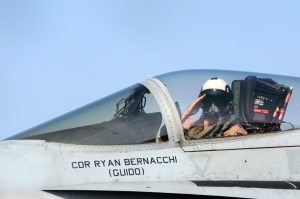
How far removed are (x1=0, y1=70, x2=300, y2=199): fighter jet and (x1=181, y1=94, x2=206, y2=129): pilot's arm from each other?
12 millimetres

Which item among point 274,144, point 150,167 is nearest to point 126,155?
point 150,167

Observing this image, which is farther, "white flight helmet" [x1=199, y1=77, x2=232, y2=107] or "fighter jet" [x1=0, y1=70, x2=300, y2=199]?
"white flight helmet" [x1=199, y1=77, x2=232, y2=107]

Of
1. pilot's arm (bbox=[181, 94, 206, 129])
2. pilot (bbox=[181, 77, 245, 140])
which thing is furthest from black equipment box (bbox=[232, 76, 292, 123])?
pilot's arm (bbox=[181, 94, 206, 129])

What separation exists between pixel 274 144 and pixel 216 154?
652 mm

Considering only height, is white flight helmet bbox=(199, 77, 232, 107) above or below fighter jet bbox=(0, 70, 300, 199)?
above

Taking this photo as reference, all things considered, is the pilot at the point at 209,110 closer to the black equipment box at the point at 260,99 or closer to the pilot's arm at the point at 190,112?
the pilot's arm at the point at 190,112

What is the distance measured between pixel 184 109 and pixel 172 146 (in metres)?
0.54

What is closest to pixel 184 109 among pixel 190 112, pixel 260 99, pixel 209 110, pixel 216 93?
pixel 190 112

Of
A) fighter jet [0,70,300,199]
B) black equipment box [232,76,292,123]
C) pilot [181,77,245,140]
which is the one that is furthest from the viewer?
black equipment box [232,76,292,123]

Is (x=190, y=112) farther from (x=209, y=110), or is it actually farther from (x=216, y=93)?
(x=216, y=93)

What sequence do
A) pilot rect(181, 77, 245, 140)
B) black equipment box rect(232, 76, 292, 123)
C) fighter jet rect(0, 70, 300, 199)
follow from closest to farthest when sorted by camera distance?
1. fighter jet rect(0, 70, 300, 199)
2. pilot rect(181, 77, 245, 140)
3. black equipment box rect(232, 76, 292, 123)

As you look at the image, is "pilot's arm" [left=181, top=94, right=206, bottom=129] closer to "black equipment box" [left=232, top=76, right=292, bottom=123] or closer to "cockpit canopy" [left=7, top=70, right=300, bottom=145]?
A: "cockpit canopy" [left=7, top=70, right=300, bottom=145]

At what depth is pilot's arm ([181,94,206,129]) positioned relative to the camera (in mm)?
5484

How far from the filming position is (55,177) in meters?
5.21
